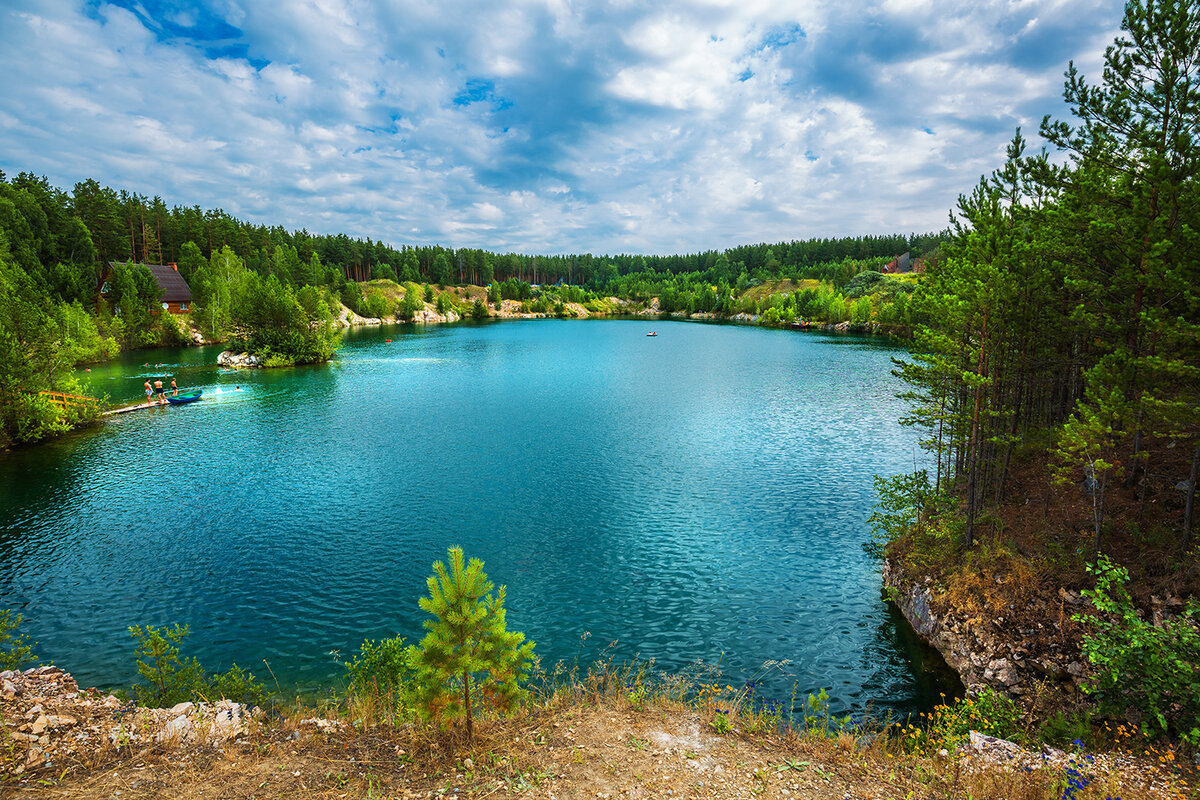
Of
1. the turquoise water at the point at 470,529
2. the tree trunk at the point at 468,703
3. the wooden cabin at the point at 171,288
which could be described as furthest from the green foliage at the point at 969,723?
the wooden cabin at the point at 171,288

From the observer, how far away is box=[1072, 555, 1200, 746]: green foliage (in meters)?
12.2

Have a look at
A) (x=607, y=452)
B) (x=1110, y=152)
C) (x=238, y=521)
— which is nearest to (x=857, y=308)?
(x=607, y=452)

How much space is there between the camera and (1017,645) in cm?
1695

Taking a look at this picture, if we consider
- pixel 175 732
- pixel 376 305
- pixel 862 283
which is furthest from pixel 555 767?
pixel 862 283

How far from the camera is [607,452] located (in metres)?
41.8

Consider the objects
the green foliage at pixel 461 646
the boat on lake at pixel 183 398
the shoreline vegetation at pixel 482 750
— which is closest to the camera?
the shoreline vegetation at pixel 482 750

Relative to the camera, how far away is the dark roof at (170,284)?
10669 centimetres

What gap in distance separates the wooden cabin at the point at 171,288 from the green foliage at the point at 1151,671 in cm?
13179

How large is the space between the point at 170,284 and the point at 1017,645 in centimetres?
13906

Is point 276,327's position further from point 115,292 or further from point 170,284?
point 170,284

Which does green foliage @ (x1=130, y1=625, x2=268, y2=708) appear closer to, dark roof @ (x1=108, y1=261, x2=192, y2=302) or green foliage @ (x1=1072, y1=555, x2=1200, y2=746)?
green foliage @ (x1=1072, y1=555, x2=1200, y2=746)

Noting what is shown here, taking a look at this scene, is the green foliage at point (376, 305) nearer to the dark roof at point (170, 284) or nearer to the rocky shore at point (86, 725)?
the dark roof at point (170, 284)

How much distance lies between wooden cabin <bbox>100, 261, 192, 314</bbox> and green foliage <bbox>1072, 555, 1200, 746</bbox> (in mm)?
131793

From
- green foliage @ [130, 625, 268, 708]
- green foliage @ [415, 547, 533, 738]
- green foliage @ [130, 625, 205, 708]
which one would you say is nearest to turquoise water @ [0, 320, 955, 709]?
green foliage @ [130, 625, 268, 708]
